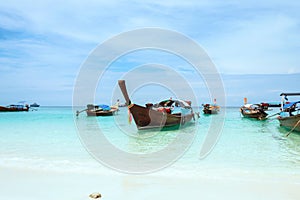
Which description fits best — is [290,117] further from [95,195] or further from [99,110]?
[99,110]

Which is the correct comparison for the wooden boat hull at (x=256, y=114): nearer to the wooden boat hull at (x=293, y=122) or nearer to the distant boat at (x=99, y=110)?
the wooden boat hull at (x=293, y=122)

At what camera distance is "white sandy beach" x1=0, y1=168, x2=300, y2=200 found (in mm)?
4371

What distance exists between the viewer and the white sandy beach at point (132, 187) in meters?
4.37

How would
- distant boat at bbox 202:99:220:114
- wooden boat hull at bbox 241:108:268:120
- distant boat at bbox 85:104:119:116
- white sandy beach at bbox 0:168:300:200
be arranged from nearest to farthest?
white sandy beach at bbox 0:168:300:200, wooden boat hull at bbox 241:108:268:120, distant boat at bbox 85:104:119:116, distant boat at bbox 202:99:220:114

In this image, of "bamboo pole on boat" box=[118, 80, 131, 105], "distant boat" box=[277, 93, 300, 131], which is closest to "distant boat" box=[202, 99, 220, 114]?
"distant boat" box=[277, 93, 300, 131]

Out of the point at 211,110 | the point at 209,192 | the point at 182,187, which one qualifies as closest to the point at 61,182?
the point at 182,187

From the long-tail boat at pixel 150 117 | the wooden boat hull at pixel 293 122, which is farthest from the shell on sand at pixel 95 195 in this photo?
the wooden boat hull at pixel 293 122

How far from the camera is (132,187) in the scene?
4934 mm

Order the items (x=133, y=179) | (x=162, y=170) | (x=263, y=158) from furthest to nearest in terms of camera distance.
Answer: (x=263, y=158) < (x=162, y=170) < (x=133, y=179)

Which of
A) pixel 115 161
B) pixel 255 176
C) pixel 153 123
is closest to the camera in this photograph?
pixel 255 176

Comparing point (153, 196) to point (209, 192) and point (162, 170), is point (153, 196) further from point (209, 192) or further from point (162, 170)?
point (162, 170)

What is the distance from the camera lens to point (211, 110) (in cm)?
4447

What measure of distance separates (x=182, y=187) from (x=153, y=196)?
2.58 feet

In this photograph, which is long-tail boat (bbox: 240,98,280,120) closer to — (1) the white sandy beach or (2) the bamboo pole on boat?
(2) the bamboo pole on boat
